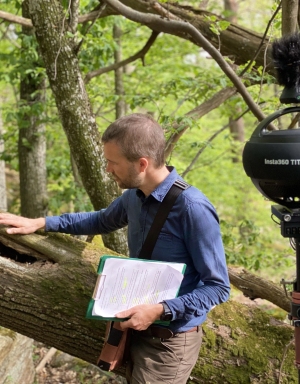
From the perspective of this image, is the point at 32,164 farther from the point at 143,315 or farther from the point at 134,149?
the point at 143,315

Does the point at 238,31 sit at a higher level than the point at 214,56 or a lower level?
higher

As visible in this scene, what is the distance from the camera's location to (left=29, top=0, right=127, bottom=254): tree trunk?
363cm

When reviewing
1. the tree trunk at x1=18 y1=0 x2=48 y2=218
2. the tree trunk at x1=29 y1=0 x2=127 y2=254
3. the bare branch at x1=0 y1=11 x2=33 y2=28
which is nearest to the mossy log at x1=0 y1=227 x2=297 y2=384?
the tree trunk at x1=29 y1=0 x2=127 y2=254

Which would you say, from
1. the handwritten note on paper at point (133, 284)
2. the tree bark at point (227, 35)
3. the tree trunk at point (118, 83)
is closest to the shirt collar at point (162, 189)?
the handwritten note on paper at point (133, 284)

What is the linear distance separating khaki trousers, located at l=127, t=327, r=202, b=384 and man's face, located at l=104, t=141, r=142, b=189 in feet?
2.41

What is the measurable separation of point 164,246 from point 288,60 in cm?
93

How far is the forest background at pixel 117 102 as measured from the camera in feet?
Result: 12.6

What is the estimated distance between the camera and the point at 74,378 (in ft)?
15.2

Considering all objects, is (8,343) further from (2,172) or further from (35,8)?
(2,172)

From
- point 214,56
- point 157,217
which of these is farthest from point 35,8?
point 157,217

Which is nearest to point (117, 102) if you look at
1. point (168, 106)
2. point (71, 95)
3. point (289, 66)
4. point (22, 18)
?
point (22, 18)

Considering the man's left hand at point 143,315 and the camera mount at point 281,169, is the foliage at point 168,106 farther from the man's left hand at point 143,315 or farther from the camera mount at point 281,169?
the man's left hand at point 143,315

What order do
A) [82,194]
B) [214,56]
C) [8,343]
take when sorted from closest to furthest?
1. [214,56]
2. [8,343]
3. [82,194]

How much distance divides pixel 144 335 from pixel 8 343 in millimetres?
2376
